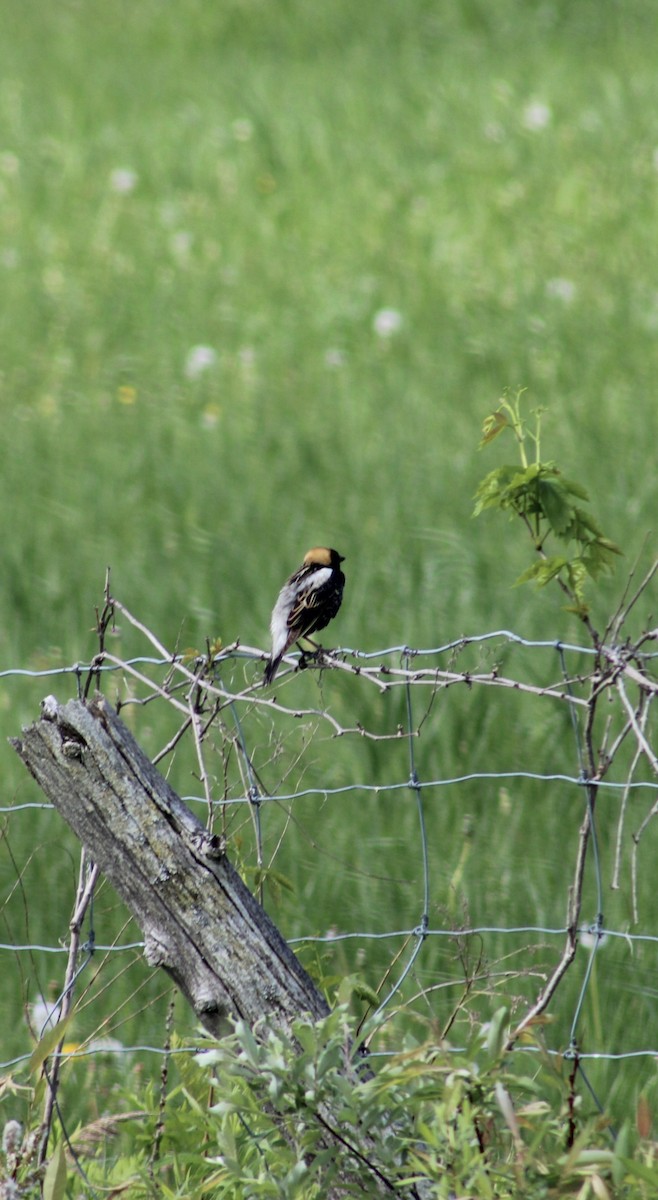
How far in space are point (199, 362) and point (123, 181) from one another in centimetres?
312

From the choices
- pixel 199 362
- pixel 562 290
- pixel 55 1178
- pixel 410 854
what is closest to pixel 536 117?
pixel 562 290

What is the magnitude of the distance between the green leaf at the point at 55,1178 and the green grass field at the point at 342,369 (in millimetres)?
526

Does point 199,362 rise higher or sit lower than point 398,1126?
higher

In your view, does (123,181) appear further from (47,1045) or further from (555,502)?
(47,1045)

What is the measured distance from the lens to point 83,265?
9.66 meters

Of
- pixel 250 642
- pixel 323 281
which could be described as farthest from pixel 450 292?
pixel 250 642

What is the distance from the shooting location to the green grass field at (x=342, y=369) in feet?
14.3

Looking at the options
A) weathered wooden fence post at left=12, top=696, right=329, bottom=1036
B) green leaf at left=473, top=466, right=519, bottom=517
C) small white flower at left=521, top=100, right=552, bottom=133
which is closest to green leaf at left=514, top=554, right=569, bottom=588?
green leaf at left=473, top=466, right=519, bottom=517

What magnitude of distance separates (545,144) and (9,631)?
261 inches

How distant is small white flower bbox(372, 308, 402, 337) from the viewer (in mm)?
8430

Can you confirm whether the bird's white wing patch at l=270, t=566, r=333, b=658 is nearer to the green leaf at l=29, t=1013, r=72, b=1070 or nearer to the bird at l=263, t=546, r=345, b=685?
the bird at l=263, t=546, r=345, b=685

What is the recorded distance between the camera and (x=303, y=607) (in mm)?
3502

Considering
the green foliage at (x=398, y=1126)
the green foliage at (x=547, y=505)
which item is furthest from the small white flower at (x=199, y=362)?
the green foliage at (x=398, y=1126)

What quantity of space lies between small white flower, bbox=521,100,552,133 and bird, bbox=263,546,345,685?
26.9 ft
